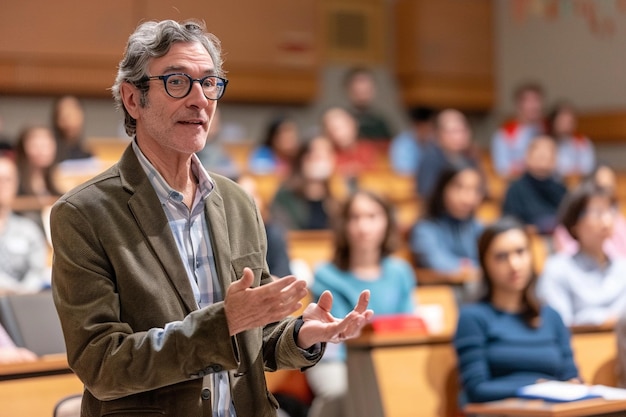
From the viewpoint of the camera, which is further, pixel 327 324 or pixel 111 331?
pixel 327 324

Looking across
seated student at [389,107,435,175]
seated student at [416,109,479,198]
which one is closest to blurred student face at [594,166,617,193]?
seated student at [416,109,479,198]

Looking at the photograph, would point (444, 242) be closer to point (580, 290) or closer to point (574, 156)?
point (580, 290)

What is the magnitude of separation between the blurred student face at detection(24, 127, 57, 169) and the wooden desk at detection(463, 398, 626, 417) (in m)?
2.20

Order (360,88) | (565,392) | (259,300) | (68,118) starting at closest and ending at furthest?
(259,300)
(565,392)
(68,118)
(360,88)

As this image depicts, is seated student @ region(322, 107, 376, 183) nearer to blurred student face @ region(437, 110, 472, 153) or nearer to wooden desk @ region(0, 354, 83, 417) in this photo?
blurred student face @ region(437, 110, 472, 153)

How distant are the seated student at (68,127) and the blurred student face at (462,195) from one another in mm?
1619

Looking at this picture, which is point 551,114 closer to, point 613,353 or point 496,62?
point 496,62

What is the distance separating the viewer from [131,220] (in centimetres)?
105

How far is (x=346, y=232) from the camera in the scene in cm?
262

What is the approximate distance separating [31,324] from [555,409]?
45.8 inches

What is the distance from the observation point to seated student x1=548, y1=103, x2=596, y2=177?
15.9 feet

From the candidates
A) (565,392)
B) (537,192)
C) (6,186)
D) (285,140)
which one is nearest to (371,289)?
(565,392)

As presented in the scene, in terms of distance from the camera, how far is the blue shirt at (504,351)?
6.77 feet

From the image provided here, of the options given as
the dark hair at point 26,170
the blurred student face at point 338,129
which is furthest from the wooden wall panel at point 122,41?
the dark hair at point 26,170
